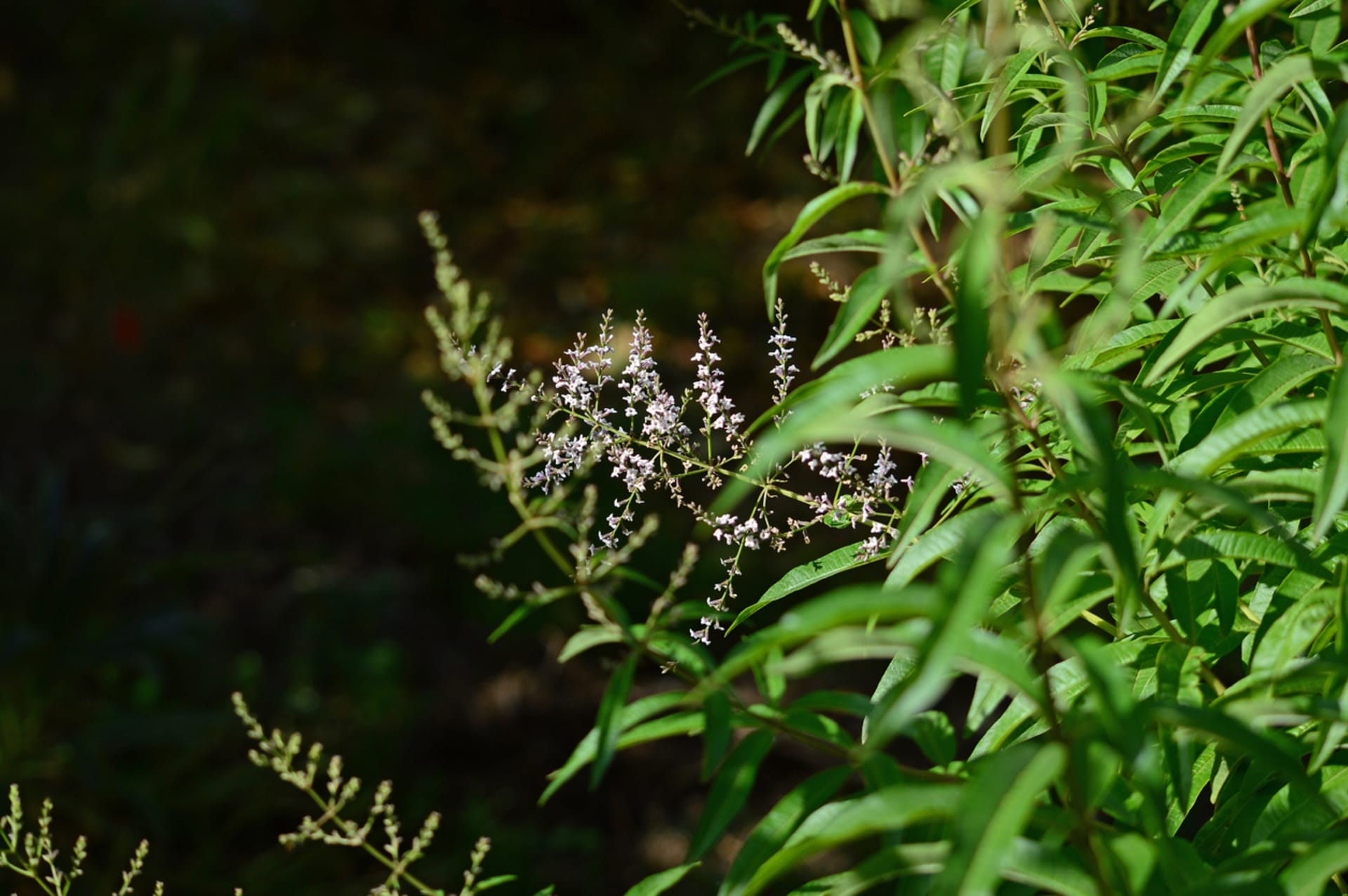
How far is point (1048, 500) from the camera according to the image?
0.78m

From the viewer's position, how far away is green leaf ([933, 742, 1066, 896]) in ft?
2.20

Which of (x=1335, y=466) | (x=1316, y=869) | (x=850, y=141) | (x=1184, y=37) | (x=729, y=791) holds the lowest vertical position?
(x=1316, y=869)

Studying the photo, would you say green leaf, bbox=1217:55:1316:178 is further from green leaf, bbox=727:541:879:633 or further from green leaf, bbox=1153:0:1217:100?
green leaf, bbox=727:541:879:633

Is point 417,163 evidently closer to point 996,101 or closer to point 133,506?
point 133,506

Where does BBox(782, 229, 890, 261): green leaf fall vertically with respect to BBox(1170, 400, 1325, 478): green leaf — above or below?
above

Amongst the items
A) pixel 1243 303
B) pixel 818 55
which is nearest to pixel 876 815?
pixel 1243 303

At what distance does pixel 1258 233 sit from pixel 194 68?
7.01 meters

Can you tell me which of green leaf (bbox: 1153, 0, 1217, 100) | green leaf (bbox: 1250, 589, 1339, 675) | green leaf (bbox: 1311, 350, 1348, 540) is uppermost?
green leaf (bbox: 1153, 0, 1217, 100)

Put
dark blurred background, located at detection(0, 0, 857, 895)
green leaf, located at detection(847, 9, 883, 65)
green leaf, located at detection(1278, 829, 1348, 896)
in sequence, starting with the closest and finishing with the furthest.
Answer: green leaf, located at detection(1278, 829, 1348, 896) < green leaf, located at detection(847, 9, 883, 65) < dark blurred background, located at detection(0, 0, 857, 895)

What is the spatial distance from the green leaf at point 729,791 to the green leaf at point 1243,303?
41 centimetres

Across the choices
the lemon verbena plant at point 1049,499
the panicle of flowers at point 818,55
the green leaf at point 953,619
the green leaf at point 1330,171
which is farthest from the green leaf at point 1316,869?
the panicle of flowers at point 818,55

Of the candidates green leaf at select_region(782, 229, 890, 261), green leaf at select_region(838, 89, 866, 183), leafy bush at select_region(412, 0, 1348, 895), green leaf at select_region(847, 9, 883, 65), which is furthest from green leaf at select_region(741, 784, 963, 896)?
green leaf at select_region(847, 9, 883, 65)

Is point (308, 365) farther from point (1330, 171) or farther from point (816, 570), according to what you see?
point (1330, 171)

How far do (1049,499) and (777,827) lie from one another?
354 mm
